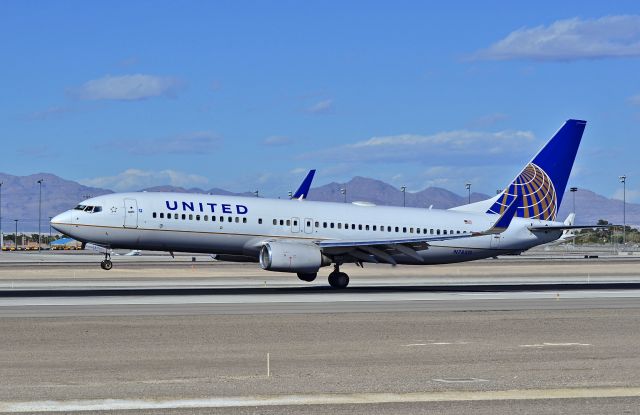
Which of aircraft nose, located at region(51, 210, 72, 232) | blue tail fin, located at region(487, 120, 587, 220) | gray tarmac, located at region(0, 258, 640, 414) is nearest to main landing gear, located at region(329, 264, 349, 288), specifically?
gray tarmac, located at region(0, 258, 640, 414)

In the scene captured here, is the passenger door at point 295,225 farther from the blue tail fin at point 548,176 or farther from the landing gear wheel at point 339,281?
the blue tail fin at point 548,176

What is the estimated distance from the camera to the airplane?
48875 mm

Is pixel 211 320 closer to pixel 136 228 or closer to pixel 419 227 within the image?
pixel 136 228

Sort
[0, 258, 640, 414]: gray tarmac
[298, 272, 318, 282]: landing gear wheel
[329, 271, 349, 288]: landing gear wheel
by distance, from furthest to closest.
→ [298, 272, 318, 282]: landing gear wheel → [329, 271, 349, 288]: landing gear wheel → [0, 258, 640, 414]: gray tarmac

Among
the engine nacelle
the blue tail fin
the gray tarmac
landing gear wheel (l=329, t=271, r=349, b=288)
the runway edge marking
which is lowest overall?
the runway edge marking

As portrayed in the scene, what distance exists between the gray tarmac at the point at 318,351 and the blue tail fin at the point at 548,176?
1096cm

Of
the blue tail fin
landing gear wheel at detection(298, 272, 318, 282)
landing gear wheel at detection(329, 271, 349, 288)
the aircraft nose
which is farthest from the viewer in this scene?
the blue tail fin

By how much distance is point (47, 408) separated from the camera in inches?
645

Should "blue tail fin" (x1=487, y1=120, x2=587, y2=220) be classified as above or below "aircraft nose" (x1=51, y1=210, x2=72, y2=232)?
above

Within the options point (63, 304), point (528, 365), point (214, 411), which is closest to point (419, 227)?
point (63, 304)

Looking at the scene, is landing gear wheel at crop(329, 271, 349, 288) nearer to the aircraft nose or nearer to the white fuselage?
the white fuselage

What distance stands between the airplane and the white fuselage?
1.9 inches

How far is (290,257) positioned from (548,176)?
18713 millimetres

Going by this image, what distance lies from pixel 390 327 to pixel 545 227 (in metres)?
27.3
